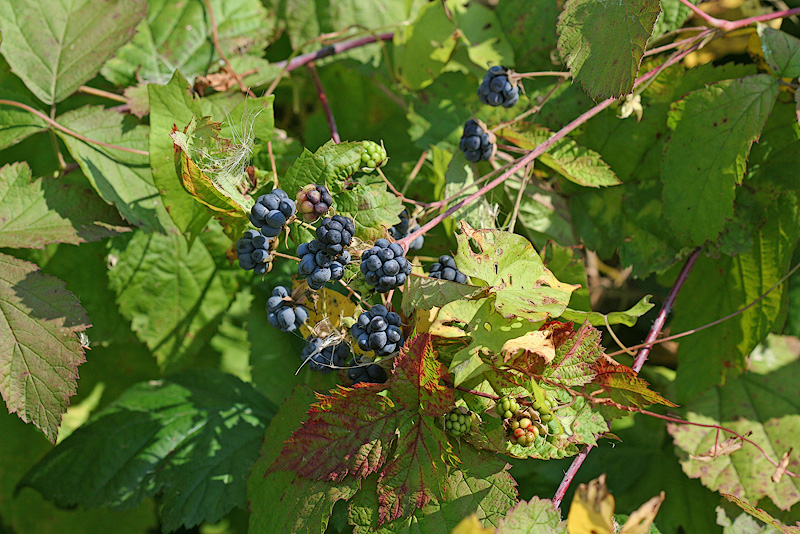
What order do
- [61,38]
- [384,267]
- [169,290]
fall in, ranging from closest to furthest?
[384,267] < [61,38] < [169,290]

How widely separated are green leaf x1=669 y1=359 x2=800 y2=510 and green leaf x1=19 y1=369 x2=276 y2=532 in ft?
3.86

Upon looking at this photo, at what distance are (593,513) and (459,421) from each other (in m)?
0.30

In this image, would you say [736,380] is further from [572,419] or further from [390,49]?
[390,49]

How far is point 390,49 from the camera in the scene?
1.81m

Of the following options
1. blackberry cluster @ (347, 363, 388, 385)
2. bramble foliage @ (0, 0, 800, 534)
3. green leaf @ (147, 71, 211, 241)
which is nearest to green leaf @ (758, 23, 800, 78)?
bramble foliage @ (0, 0, 800, 534)

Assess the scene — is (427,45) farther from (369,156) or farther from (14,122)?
(14,122)

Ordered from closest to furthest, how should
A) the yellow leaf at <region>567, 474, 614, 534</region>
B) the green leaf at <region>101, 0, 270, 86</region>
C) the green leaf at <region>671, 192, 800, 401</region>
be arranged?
the yellow leaf at <region>567, 474, 614, 534</region> < the green leaf at <region>671, 192, 800, 401</region> < the green leaf at <region>101, 0, 270, 86</region>

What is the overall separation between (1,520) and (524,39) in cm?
239

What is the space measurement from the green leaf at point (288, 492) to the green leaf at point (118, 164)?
0.56 metres

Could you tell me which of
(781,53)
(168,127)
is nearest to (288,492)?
(168,127)

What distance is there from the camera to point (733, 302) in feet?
4.99

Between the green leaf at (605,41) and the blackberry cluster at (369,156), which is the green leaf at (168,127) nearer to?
the blackberry cluster at (369,156)

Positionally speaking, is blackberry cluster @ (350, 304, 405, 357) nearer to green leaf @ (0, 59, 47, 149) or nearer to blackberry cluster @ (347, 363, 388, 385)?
blackberry cluster @ (347, 363, 388, 385)

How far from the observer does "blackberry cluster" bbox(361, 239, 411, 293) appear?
983 mm
